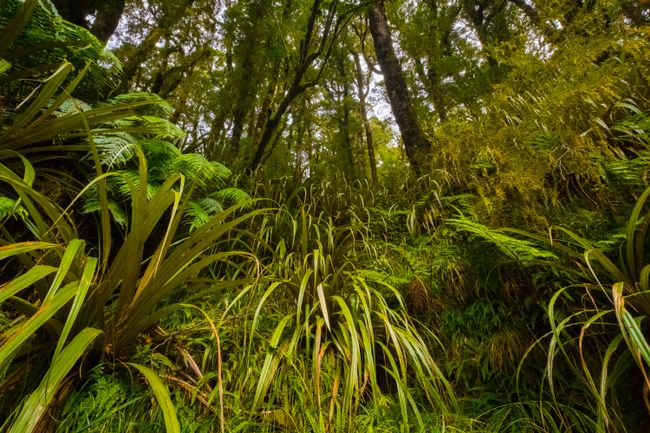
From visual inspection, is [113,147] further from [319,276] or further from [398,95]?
[398,95]

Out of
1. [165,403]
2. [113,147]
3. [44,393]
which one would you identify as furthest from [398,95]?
[44,393]

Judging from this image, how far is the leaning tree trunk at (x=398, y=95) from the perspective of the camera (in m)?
3.32

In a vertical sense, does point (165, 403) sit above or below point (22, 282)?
below

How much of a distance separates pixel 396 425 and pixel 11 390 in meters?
1.17

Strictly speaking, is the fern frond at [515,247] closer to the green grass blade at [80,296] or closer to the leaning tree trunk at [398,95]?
the green grass blade at [80,296]

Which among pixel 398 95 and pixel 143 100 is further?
pixel 398 95

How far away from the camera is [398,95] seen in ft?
11.2

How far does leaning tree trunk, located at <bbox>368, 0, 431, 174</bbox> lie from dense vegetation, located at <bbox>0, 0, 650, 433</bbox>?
27.8 inches

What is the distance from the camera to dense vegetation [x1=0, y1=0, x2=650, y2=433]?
0.95 metres

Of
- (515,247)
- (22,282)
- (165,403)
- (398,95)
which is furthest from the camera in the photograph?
(398,95)

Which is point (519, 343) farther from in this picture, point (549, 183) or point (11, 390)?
point (11, 390)

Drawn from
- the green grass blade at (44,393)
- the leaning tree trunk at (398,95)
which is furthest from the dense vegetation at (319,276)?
the leaning tree trunk at (398,95)

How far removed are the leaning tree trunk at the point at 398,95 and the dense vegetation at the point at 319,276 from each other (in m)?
0.71

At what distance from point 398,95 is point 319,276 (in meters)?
2.57
